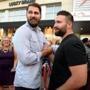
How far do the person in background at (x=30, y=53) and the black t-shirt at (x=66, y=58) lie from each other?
437mm

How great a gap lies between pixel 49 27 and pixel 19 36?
20396 millimetres

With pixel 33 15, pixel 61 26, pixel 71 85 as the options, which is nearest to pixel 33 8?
pixel 33 15

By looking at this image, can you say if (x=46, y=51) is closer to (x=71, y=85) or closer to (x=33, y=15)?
(x=33, y=15)

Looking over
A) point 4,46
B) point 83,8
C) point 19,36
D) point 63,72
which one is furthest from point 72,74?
point 83,8

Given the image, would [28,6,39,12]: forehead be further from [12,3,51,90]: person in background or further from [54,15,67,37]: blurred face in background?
[54,15,67,37]: blurred face in background

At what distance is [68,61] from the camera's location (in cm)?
395

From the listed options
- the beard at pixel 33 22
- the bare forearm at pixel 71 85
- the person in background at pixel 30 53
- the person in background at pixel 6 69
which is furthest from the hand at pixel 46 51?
the person in background at pixel 6 69

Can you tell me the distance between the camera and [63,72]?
4066 millimetres

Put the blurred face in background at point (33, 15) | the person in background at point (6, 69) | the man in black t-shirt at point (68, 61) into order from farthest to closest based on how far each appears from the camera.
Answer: the person in background at point (6, 69)
the blurred face in background at point (33, 15)
the man in black t-shirt at point (68, 61)

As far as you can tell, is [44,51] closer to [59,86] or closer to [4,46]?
[59,86]

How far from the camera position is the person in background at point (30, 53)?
4.54 m

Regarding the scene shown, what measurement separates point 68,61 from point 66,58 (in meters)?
0.04

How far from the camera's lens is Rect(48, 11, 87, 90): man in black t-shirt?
3.92m

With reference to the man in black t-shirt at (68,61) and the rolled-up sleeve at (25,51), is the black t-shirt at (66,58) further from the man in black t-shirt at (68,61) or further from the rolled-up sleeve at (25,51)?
the rolled-up sleeve at (25,51)
